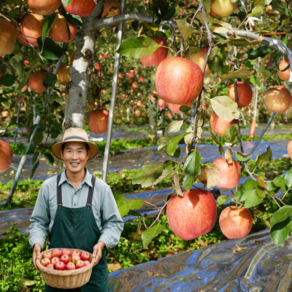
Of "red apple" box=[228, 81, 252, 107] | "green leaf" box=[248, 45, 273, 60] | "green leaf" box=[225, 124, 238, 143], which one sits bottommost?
"green leaf" box=[225, 124, 238, 143]

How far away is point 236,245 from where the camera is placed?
249 cm

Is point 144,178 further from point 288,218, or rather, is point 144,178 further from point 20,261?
point 20,261

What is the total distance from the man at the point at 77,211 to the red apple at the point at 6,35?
377 mm

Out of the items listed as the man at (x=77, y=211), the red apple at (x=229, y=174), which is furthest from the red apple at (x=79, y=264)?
the red apple at (x=229, y=174)

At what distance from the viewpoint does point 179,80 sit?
2.70ft

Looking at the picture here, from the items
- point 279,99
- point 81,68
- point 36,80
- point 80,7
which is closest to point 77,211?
point 81,68

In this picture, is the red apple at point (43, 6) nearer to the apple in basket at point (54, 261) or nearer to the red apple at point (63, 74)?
the red apple at point (63, 74)

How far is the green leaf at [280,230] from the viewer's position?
2.77 feet

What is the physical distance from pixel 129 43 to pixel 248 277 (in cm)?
185

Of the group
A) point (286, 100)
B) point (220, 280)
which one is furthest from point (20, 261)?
point (286, 100)

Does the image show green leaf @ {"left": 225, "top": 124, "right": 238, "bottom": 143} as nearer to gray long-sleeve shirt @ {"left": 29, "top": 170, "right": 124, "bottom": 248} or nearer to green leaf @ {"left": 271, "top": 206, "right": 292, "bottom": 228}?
green leaf @ {"left": 271, "top": 206, "right": 292, "bottom": 228}

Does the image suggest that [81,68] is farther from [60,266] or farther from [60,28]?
[60,266]

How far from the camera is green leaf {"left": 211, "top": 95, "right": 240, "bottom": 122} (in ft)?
2.53

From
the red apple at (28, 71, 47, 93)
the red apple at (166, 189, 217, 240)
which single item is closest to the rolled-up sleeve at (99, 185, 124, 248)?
the red apple at (166, 189, 217, 240)
